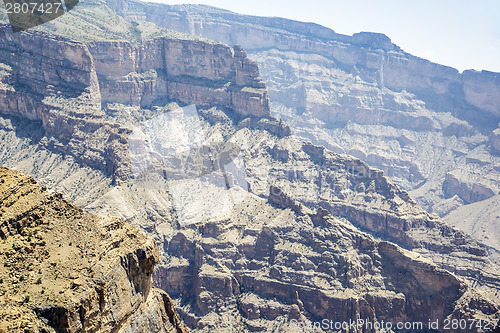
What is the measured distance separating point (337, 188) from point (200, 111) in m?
52.2

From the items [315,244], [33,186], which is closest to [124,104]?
[315,244]

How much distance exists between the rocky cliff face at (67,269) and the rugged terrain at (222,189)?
63782 millimetres

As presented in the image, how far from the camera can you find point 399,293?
95438mm

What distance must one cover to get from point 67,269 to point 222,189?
103584mm

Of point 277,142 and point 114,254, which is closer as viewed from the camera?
point 114,254

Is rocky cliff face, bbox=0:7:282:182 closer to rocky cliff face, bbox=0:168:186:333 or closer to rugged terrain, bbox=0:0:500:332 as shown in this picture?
rugged terrain, bbox=0:0:500:332

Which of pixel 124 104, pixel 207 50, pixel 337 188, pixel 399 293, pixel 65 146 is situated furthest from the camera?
pixel 207 50

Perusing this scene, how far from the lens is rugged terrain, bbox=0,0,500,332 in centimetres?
9675

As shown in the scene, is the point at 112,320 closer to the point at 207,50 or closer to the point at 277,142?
the point at 277,142

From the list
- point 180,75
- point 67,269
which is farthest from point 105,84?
point 67,269

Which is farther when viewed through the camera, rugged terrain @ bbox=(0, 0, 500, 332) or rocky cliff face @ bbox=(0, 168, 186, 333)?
rugged terrain @ bbox=(0, 0, 500, 332)

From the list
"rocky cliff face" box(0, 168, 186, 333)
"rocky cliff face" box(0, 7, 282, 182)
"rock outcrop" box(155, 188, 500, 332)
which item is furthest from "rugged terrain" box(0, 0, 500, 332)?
"rocky cliff face" box(0, 168, 186, 333)

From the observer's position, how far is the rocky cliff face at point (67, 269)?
27312mm

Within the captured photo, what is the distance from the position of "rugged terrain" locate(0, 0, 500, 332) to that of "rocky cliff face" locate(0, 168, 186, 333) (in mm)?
63782
